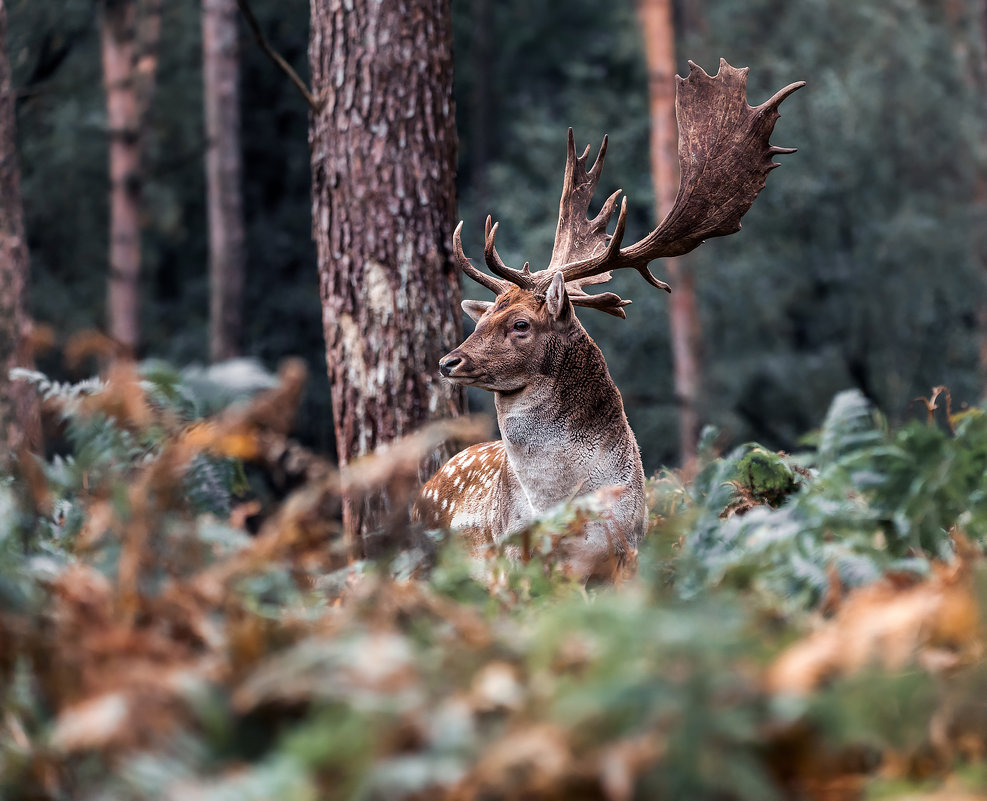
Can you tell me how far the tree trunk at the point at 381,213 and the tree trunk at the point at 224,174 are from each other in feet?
43.4

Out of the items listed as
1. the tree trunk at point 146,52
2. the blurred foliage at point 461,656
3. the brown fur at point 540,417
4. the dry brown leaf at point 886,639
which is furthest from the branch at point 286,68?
the tree trunk at point 146,52

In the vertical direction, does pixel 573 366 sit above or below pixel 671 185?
below

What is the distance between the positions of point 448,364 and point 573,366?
601 mm

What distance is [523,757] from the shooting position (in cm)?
149

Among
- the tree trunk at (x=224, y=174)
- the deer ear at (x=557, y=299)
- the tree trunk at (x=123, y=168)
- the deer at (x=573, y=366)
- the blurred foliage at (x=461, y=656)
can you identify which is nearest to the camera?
the blurred foliage at (x=461, y=656)

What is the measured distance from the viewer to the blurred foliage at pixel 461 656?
1513 mm

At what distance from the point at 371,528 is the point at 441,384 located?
1.09 meters

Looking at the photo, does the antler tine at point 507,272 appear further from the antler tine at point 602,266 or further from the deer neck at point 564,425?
the deer neck at point 564,425

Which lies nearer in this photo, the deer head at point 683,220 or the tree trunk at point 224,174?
the deer head at point 683,220

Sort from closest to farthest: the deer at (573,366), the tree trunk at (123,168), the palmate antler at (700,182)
A: the deer at (573,366)
the palmate antler at (700,182)
the tree trunk at (123,168)

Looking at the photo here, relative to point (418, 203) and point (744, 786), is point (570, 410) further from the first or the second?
point (744, 786)

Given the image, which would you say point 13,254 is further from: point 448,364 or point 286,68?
point 448,364

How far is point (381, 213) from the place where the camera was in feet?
17.4

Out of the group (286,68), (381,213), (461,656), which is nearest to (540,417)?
(381,213)
